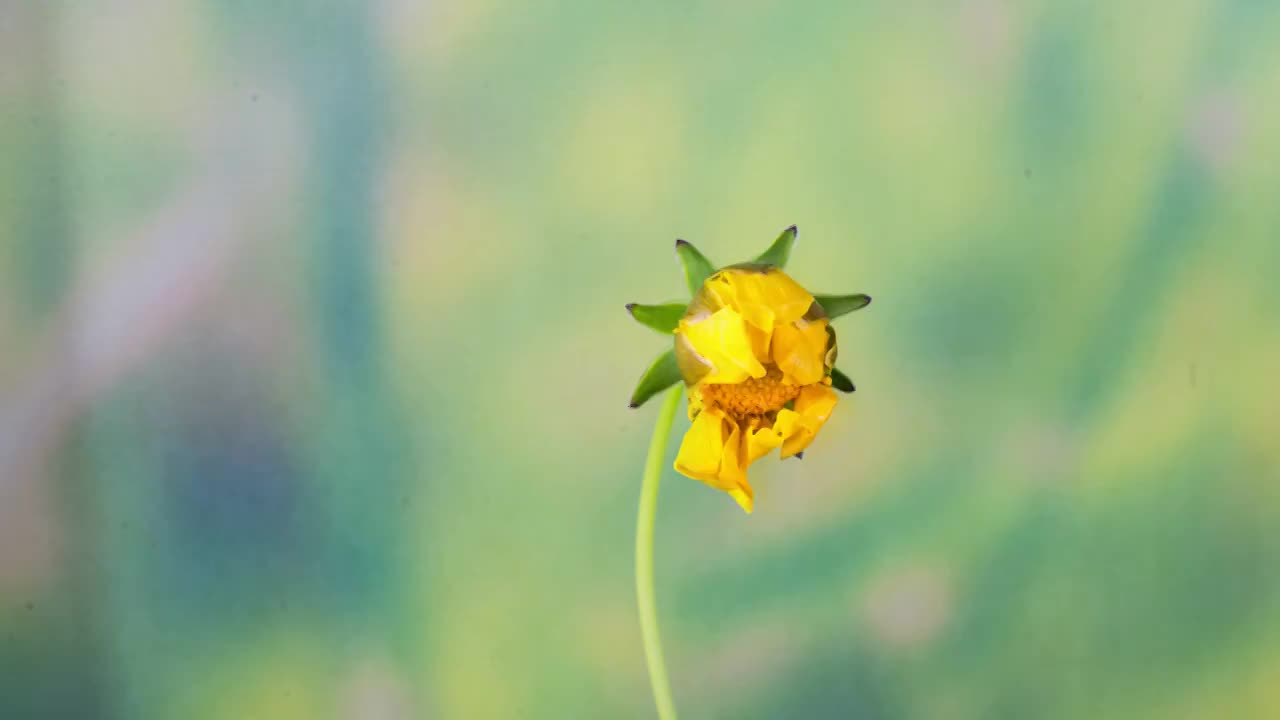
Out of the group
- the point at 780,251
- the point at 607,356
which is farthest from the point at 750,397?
the point at 607,356

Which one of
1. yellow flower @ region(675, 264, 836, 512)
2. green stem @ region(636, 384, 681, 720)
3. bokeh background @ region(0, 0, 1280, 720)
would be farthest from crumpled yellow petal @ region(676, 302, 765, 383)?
bokeh background @ region(0, 0, 1280, 720)

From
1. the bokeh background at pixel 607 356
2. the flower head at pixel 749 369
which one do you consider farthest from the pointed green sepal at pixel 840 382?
the bokeh background at pixel 607 356

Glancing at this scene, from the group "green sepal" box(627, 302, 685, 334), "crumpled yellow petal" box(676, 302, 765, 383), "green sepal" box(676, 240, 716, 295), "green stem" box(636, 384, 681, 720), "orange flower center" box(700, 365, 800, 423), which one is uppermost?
"green sepal" box(676, 240, 716, 295)

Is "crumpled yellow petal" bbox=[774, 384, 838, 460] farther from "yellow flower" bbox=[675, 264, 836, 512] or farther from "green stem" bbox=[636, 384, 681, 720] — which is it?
"green stem" bbox=[636, 384, 681, 720]

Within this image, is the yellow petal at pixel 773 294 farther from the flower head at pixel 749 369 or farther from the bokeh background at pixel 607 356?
the bokeh background at pixel 607 356

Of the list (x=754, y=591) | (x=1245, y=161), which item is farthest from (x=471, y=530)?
(x=1245, y=161)

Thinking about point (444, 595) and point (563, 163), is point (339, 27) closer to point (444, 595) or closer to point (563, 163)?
point (563, 163)

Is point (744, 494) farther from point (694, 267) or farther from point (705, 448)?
point (694, 267)
